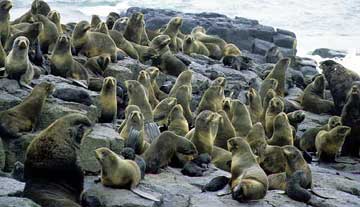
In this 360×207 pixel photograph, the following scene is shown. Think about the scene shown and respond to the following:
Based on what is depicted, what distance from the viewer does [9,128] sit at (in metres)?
9.18

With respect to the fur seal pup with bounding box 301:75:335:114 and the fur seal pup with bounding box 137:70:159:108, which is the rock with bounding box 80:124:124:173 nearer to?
the fur seal pup with bounding box 137:70:159:108

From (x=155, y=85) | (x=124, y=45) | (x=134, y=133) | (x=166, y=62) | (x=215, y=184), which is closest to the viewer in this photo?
(x=215, y=184)

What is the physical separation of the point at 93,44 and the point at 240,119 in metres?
3.84

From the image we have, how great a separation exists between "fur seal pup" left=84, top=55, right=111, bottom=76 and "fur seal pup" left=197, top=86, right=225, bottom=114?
224 centimetres

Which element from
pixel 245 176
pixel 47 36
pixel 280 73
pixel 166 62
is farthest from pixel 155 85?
pixel 245 176

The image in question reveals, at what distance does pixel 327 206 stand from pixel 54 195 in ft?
12.2

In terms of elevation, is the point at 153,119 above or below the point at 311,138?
above

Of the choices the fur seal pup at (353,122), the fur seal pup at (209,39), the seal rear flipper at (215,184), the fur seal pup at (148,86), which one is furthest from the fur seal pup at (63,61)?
the fur seal pup at (209,39)

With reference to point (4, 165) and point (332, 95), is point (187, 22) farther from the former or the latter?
point (4, 165)

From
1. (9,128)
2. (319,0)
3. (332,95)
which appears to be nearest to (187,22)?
(332,95)

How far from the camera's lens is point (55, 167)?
7355 millimetres

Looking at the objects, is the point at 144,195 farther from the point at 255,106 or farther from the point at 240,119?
the point at 255,106

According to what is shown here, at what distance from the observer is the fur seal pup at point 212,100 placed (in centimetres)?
1323

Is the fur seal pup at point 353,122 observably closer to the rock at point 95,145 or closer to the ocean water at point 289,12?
the rock at point 95,145
